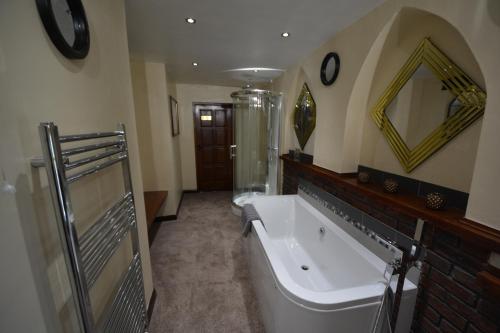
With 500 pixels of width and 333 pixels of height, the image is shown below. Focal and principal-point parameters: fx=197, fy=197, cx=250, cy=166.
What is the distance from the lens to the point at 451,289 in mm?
954

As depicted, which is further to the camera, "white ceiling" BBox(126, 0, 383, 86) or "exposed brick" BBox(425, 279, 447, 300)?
"white ceiling" BBox(126, 0, 383, 86)

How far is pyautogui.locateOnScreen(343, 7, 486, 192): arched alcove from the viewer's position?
3.43 feet

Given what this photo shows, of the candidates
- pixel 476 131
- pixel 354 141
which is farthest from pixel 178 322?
pixel 476 131

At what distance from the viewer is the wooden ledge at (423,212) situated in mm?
801

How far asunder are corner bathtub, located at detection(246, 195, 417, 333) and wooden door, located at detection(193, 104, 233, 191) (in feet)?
7.38

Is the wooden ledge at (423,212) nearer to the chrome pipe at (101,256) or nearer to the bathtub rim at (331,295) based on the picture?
the bathtub rim at (331,295)

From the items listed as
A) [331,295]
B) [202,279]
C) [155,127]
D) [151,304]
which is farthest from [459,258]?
[155,127]

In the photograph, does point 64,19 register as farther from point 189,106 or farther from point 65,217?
point 189,106

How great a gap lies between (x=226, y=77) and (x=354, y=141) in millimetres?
2466

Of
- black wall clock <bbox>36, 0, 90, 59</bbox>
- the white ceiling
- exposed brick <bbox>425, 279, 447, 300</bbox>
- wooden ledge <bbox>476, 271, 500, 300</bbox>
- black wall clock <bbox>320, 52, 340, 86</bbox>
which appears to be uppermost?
the white ceiling

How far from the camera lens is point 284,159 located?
115 inches

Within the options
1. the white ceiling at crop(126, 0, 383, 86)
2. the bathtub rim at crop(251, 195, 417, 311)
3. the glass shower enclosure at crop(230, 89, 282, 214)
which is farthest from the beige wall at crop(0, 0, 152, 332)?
the glass shower enclosure at crop(230, 89, 282, 214)

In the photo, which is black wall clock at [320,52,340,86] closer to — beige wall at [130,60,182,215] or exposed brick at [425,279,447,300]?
exposed brick at [425,279,447,300]

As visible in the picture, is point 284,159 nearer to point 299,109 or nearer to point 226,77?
point 299,109
